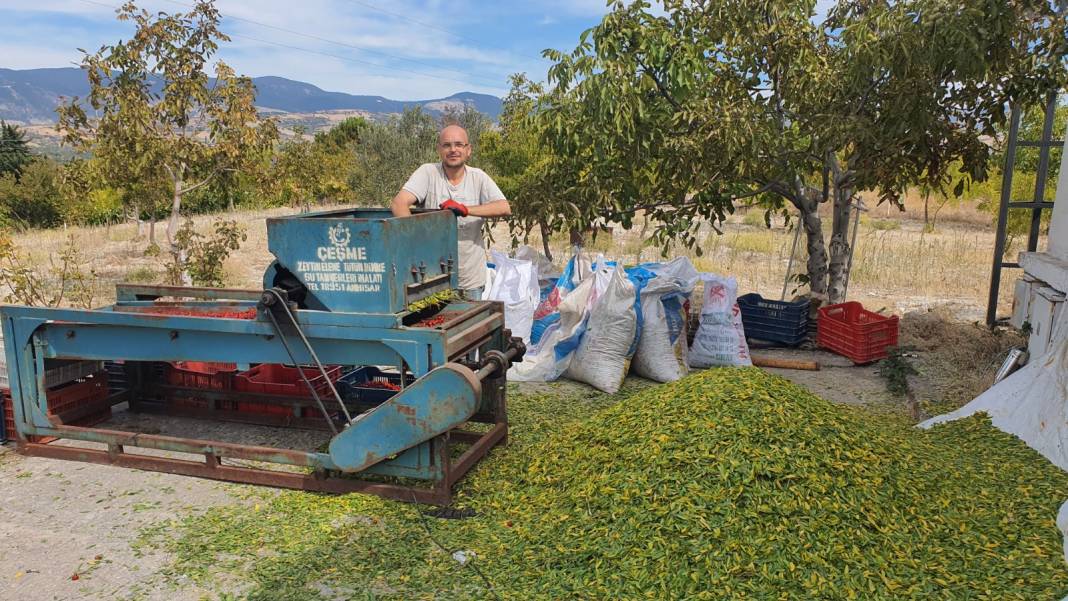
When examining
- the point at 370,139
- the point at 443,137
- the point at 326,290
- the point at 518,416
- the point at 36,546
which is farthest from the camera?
the point at 370,139

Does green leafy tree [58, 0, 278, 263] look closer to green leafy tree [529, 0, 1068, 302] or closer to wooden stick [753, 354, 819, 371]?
green leafy tree [529, 0, 1068, 302]

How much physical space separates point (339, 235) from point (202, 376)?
216cm

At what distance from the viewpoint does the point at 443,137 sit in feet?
15.4

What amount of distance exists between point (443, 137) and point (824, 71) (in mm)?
3374

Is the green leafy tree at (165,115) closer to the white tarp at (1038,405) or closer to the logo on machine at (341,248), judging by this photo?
the logo on machine at (341,248)

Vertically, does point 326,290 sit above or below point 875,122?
below

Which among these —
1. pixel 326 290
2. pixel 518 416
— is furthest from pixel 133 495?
pixel 518 416

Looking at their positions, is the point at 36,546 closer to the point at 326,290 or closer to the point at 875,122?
the point at 326,290

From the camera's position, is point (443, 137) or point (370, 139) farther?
point (370, 139)

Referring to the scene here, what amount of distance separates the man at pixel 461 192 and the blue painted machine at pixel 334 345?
37 centimetres

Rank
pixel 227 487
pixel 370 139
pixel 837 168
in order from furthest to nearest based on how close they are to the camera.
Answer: pixel 370 139 → pixel 837 168 → pixel 227 487

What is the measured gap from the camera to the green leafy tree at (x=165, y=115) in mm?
7113

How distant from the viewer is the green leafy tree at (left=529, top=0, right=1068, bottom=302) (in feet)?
18.4

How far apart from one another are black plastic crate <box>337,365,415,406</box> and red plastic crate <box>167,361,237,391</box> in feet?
2.64
